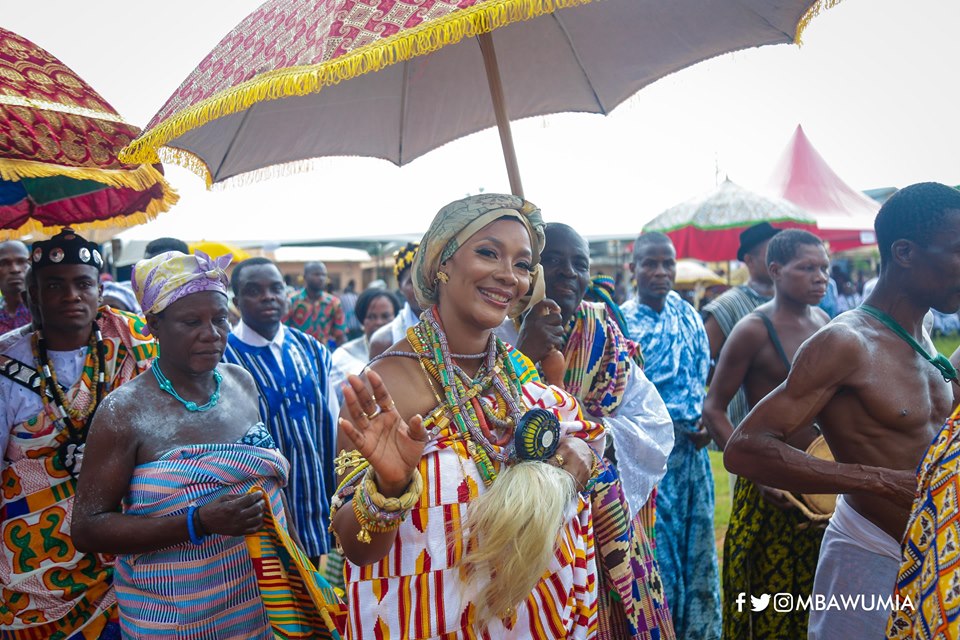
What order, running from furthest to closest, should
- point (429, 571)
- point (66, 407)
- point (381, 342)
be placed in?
point (381, 342), point (66, 407), point (429, 571)

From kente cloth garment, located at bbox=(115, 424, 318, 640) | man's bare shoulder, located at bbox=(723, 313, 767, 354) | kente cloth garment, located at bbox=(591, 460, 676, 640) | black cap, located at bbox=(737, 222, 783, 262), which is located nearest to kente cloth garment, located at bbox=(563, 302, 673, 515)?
kente cloth garment, located at bbox=(591, 460, 676, 640)

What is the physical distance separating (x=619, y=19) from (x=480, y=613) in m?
2.56

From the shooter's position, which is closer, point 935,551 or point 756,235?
point 935,551

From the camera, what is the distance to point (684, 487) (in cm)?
471

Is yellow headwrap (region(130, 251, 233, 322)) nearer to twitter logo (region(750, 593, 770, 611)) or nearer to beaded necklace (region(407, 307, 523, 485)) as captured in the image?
beaded necklace (region(407, 307, 523, 485))

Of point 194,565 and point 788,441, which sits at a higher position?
point 788,441

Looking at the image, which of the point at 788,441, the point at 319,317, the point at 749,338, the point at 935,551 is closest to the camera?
the point at 935,551

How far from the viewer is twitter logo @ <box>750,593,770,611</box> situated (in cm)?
382

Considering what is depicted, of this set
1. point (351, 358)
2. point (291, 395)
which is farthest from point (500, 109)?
point (351, 358)

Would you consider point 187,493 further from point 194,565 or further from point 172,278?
point 172,278

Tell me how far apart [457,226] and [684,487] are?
310cm

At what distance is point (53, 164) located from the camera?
2.85 meters

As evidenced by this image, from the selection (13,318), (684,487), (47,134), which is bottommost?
(684,487)

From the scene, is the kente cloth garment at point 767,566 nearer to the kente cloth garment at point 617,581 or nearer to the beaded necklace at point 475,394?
the kente cloth garment at point 617,581
